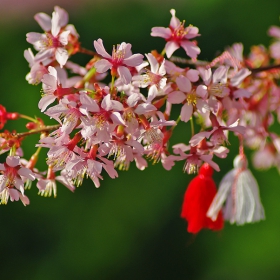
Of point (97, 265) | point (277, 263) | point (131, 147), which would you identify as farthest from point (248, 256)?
point (131, 147)

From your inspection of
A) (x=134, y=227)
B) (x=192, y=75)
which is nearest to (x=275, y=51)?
(x=192, y=75)

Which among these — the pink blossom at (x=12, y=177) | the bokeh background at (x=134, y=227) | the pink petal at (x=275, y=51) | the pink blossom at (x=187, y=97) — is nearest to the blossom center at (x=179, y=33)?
the pink blossom at (x=187, y=97)

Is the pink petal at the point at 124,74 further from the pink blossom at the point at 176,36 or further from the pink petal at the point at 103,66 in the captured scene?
the pink blossom at the point at 176,36

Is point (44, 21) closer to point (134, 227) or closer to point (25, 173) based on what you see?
point (25, 173)

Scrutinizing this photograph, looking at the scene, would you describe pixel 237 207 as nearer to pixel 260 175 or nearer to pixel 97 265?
pixel 260 175

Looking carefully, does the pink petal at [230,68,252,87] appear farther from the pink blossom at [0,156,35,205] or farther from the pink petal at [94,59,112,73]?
the pink blossom at [0,156,35,205]

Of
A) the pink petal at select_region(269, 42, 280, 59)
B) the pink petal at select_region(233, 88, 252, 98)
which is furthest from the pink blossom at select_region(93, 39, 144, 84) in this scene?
the pink petal at select_region(269, 42, 280, 59)

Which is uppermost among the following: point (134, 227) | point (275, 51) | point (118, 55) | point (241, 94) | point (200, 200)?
point (118, 55)

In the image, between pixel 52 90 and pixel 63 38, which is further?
pixel 63 38
